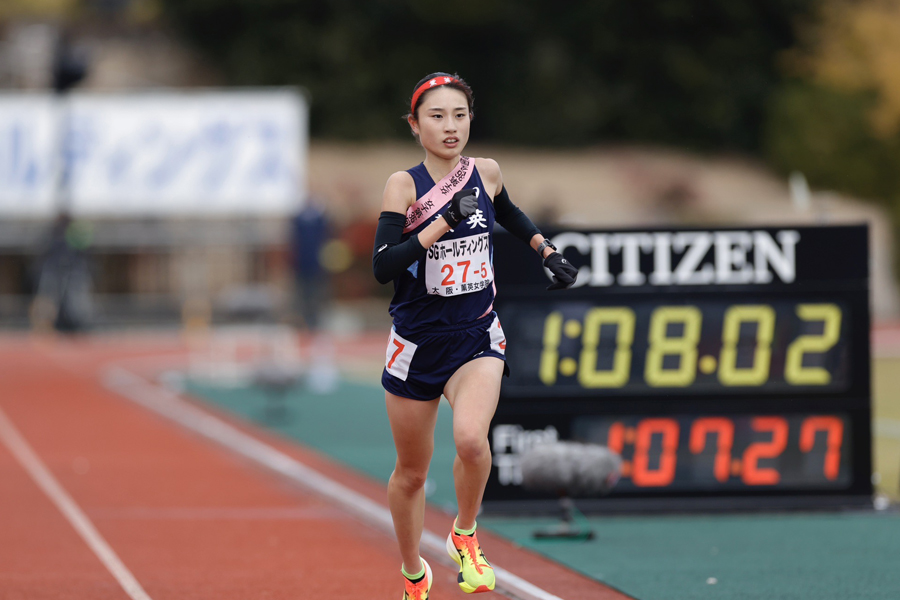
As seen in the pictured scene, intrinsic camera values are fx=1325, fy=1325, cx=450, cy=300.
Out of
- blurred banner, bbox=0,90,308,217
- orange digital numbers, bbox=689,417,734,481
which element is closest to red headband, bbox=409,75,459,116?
orange digital numbers, bbox=689,417,734,481

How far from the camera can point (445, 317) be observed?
17.7ft

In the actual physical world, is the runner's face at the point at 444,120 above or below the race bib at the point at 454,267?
above

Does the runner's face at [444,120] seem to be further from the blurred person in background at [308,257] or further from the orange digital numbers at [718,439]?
the blurred person in background at [308,257]

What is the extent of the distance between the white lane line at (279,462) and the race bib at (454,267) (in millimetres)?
1871

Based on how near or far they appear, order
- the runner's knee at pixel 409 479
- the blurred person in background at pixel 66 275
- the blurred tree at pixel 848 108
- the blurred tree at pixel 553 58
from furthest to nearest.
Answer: the blurred tree at pixel 553 58 < the blurred tree at pixel 848 108 < the blurred person in background at pixel 66 275 < the runner's knee at pixel 409 479

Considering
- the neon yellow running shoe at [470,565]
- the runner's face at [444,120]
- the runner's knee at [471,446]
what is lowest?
the neon yellow running shoe at [470,565]

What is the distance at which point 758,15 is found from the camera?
48250 mm

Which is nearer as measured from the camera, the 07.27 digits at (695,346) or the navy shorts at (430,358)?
the navy shorts at (430,358)

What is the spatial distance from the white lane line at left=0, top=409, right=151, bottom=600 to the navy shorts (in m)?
2.10

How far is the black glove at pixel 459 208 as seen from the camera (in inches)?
198

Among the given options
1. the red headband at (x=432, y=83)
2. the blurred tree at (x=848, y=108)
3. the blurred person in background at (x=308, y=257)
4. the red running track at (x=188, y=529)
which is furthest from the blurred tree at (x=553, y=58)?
the red headband at (x=432, y=83)

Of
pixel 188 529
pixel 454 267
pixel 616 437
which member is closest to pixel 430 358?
pixel 454 267

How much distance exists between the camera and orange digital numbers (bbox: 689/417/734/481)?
8.60 metres

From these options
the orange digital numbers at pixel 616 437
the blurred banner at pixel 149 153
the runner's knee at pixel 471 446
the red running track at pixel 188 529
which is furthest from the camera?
the blurred banner at pixel 149 153
